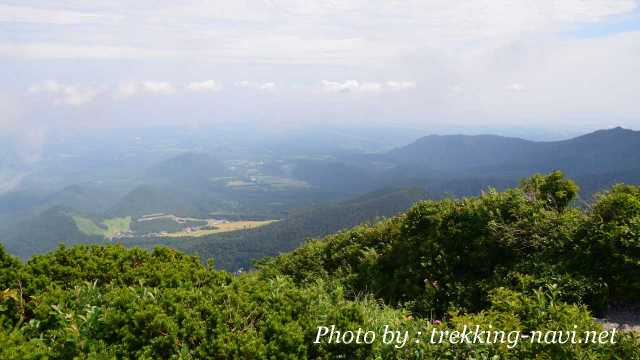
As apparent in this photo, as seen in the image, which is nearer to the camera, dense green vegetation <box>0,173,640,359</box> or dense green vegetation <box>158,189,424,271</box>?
dense green vegetation <box>0,173,640,359</box>

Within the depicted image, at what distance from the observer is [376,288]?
10.8 metres

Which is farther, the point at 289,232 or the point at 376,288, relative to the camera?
the point at 289,232

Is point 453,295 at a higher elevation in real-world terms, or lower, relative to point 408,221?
lower

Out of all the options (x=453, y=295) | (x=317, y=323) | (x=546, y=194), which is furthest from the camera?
(x=546, y=194)

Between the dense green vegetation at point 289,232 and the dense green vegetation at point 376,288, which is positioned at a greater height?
the dense green vegetation at point 376,288

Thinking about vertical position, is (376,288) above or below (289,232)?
above

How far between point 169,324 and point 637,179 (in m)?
219

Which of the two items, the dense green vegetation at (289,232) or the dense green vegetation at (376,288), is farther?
the dense green vegetation at (289,232)

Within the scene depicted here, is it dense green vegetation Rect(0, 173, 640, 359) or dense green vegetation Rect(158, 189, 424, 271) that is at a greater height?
dense green vegetation Rect(0, 173, 640, 359)

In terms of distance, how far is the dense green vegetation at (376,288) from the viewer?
514 cm

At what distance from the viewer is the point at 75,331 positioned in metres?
5.06

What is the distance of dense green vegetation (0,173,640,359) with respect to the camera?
5.14m

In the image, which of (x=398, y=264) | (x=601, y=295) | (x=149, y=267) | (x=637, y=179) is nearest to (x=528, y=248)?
(x=601, y=295)

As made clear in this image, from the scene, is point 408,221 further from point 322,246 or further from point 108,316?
point 108,316
